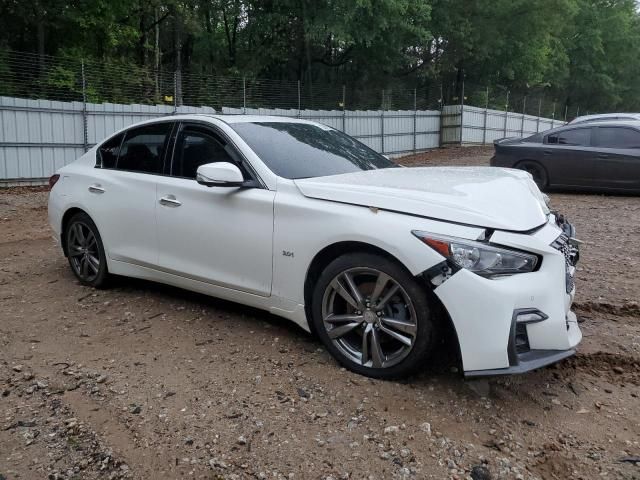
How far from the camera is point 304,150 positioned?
447cm

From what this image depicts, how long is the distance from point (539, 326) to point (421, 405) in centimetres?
74

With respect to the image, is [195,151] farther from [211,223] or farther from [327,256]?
[327,256]

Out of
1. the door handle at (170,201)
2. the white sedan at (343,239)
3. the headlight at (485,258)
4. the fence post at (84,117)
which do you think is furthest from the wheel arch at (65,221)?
the fence post at (84,117)

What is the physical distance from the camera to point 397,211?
342 cm

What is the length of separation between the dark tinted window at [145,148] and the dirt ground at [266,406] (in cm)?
114

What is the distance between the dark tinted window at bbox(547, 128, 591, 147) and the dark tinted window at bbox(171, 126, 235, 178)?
9401 millimetres

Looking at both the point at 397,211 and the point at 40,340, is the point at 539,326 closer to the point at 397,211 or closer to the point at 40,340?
the point at 397,211

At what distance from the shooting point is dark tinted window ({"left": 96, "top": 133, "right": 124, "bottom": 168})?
5309 millimetres

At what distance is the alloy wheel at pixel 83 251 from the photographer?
17.6 ft

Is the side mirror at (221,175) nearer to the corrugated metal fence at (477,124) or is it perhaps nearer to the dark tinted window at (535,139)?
the dark tinted window at (535,139)

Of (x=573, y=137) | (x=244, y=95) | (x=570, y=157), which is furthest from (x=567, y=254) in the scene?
(x=244, y=95)

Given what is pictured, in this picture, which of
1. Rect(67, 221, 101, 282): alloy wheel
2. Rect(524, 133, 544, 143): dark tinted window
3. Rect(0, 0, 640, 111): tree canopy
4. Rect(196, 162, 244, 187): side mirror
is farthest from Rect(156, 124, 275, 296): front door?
Rect(0, 0, 640, 111): tree canopy

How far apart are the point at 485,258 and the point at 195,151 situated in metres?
2.42

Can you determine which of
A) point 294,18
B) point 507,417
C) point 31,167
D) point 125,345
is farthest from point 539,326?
point 294,18
